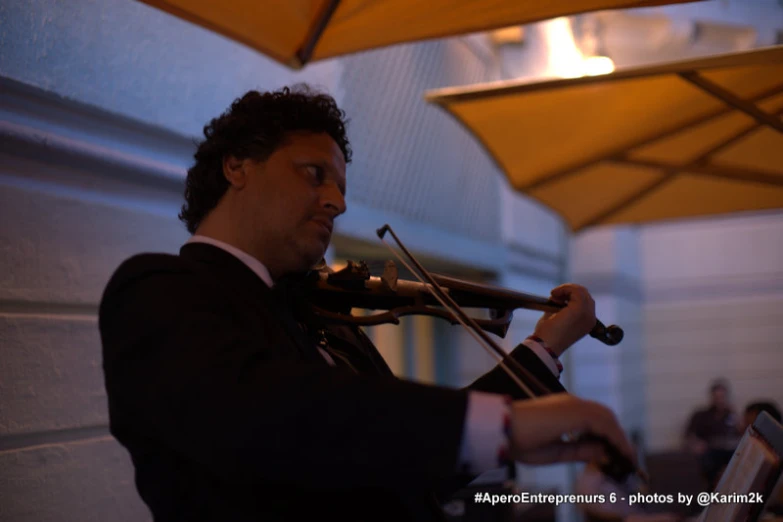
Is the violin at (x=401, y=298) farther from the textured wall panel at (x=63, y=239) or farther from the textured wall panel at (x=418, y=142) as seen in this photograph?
the textured wall panel at (x=418, y=142)

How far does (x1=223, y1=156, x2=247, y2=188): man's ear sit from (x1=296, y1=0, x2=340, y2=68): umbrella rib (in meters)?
0.74

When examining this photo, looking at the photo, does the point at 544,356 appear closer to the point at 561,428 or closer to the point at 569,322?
the point at 569,322

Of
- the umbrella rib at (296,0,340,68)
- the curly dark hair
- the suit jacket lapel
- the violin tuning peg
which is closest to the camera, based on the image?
the suit jacket lapel

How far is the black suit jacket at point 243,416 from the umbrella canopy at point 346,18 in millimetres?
1095

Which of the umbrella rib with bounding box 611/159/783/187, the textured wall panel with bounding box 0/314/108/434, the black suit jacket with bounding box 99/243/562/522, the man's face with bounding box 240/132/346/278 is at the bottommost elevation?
the textured wall panel with bounding box 0/314/108/434

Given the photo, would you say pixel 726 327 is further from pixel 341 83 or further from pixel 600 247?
pixel 341 83

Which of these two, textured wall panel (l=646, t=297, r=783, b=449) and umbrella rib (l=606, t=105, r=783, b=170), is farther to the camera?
textured wall panel (l=646, t=297, r=783, b=449)

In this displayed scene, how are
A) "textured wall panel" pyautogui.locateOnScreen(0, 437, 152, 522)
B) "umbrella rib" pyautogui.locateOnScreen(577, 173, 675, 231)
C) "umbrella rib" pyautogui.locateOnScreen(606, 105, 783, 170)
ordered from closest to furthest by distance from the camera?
1. "textured wall panel" pyautogui.locateOnScreen(0, 437, 152, 522)
2. "umbrella rib" pyautogui.locateOnScreen(606, 105, 783, 170)
3. "umbrella rib" pyautogui.locateOnScreen(577, 173, 675, 231)

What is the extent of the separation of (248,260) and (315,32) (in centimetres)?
105

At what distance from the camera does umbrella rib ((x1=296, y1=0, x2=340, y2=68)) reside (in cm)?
216

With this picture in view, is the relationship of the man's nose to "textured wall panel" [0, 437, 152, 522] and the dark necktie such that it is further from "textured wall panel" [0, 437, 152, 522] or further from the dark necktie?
"textured wall panel" [0, 437, 152, 522]

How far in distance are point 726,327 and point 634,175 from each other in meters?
7.63

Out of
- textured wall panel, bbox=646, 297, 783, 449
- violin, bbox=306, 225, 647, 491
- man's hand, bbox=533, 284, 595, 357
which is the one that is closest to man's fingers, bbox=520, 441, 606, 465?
violin, bbox=306, 225, 647, 491

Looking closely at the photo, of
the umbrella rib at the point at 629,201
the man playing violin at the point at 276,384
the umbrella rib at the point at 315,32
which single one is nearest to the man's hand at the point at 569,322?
the man playing violin at the point at 276,384
